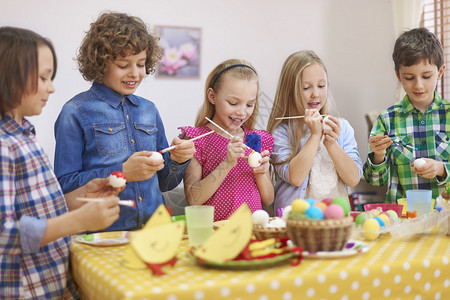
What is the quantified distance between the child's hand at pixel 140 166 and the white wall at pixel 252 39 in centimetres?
158

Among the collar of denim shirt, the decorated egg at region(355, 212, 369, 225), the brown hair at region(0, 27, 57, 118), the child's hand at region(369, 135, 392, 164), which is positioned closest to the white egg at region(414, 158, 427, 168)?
the child's hand at region(369, 135, 392, 164)

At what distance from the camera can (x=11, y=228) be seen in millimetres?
1193

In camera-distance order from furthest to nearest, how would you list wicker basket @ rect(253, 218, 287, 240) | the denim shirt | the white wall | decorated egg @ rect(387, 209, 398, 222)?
the white wall
the denim shirt
decorated egg @ rect(387, 209, 398, 222)
wicker basket @ rect(253, 218, 287, 240)

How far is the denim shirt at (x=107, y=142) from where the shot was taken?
1709 mm

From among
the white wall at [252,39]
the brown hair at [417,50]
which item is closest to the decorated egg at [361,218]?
the brown hair at [417,50]

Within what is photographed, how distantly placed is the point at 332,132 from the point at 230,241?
45.9 inches

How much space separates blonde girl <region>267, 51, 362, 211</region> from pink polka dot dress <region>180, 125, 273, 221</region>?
0.18 metres

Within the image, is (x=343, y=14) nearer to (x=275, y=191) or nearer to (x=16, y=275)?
(x=275, y=191)

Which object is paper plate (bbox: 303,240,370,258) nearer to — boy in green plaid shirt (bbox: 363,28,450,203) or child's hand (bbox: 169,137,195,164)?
child's hand (bbox: 169,137,195,164)

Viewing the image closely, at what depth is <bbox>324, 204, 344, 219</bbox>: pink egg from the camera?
117 centimetres

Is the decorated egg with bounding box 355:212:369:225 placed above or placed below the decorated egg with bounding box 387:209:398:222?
above

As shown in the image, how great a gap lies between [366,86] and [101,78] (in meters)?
2.51

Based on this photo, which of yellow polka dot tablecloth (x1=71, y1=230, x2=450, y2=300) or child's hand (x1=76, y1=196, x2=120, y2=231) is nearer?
yellow polka dot tablecloth (x1=71, y1=230, x2=450, y2=300)

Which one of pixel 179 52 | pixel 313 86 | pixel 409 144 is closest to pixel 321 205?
pixel 313 86
